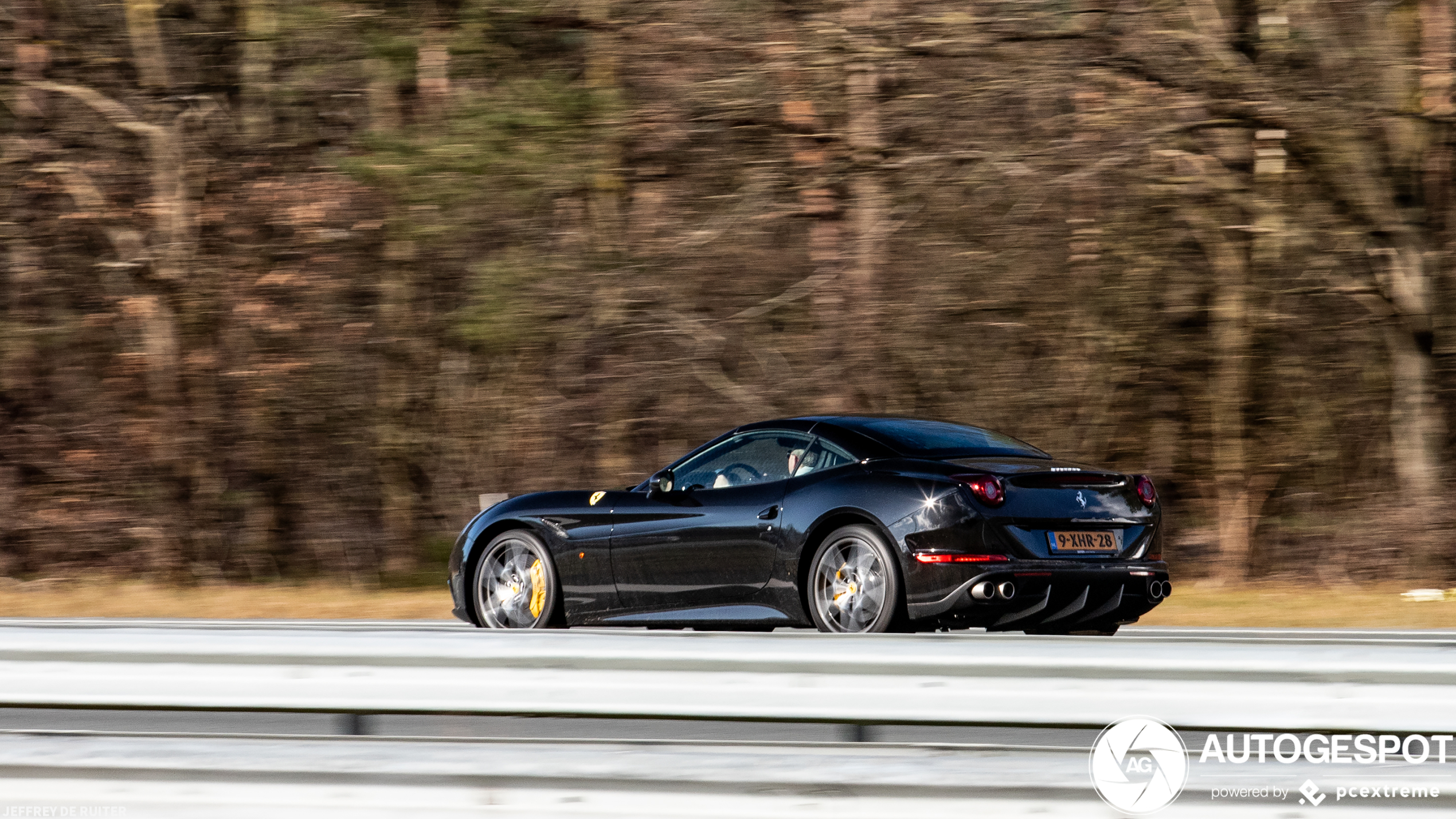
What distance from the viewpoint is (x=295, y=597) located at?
15008 millimetres

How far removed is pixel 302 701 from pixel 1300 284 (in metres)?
12.2

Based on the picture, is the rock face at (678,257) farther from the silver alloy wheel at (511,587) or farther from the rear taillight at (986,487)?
the rear taillight at (986,487)

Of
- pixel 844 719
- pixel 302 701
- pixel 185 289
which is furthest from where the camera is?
pixel 185 289

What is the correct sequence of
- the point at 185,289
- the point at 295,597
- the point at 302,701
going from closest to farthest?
the point at 302,701 → the point at 295,597 → the point at 185,289

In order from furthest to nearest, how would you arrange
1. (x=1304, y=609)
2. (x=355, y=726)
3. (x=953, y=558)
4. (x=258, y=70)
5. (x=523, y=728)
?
(x=258, y=70), (x=1304, y=609), (x=953, y=558), (x=523, y=728), (x=355, y=726)

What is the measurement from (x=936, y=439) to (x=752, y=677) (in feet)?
12.0

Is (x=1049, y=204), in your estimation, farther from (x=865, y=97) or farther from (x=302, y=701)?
(x=302, y=701)

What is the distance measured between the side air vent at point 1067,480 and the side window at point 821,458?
0.86 meters

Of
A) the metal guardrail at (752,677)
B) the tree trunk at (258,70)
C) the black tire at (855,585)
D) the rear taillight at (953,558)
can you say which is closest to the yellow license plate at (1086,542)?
the rear taillight at (953,558)

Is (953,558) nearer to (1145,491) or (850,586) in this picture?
(850,586)

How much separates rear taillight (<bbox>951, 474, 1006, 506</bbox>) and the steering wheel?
4.01ft

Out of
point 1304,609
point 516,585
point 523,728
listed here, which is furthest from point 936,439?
point 1304,609

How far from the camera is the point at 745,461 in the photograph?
9133 mm

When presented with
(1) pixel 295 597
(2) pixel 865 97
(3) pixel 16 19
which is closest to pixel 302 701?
(1) pixel 295 597
